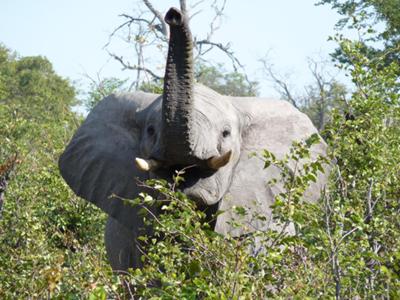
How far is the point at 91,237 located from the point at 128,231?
5.60 ft

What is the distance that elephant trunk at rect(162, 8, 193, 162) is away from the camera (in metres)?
4.61

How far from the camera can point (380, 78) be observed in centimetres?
556

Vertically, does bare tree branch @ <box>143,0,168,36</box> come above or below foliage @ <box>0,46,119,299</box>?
above

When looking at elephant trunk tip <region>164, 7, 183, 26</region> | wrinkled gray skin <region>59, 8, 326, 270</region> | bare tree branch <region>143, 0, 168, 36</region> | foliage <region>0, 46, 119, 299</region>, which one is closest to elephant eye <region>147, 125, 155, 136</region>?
wrinkled gray skin <region>59, 8, 326, 270</region>

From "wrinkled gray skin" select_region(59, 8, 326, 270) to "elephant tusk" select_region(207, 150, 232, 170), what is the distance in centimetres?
2

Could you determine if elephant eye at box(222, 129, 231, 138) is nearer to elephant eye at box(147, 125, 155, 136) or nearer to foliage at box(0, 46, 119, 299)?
elephant eye at box(147, 125, 155, 136)

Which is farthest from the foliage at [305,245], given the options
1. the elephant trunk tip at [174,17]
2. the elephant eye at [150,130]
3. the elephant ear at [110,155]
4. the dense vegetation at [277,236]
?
the elephant ear at [110,155]

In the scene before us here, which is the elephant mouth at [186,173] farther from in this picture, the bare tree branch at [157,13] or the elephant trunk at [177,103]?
the bare tree branch at [157,13]

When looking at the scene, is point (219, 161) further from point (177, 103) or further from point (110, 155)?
point (110, 155)

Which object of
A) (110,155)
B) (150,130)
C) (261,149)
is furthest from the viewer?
(110,155)

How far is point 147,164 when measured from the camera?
4957mm

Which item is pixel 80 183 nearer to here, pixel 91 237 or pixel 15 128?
pixel 91 237

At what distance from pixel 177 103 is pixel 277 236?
1008 millimetres

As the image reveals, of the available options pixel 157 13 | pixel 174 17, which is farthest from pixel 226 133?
pixel 157 13
